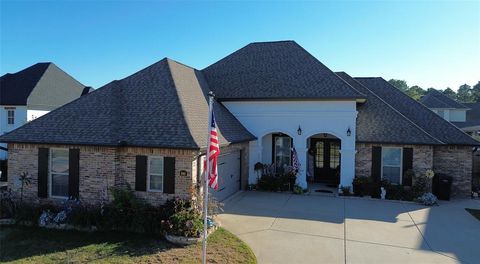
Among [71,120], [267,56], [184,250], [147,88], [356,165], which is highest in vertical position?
[267,56]

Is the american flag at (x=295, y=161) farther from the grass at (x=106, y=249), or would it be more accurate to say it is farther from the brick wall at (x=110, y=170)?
the grass at (x=106, y=249)

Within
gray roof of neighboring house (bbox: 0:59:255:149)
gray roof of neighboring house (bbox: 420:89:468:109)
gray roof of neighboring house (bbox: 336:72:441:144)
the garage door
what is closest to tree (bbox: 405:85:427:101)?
gray roof of neighboring house (bbox: 420:89:468:109)

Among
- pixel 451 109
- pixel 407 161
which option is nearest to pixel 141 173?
pixel 407 161

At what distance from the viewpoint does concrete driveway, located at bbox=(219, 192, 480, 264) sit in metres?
8.52

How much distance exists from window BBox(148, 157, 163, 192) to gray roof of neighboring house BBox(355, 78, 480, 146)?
12.3 metres

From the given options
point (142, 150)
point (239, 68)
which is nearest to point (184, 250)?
point (142, 150)

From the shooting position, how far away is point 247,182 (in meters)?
17.0

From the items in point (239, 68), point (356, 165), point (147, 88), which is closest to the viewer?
point (147, 88)

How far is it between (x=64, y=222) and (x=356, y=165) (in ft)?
40.7

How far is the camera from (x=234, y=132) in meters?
15.3

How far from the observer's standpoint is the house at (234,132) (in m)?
11.2

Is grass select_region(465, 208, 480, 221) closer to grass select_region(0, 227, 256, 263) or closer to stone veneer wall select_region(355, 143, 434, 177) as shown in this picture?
stone veneer wall select_region(355, 143, 434, 177)

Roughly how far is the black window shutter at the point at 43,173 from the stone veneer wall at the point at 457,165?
654 inches

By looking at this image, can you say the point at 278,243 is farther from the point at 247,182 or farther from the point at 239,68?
the point at 239,68
